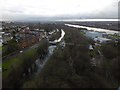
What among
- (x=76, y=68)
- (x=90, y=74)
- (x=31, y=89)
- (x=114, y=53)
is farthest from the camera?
(x=114, y=53)

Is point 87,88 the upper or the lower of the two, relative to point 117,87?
upper

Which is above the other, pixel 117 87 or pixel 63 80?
pixel 63 80

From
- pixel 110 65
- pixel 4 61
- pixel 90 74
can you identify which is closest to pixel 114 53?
pixel 110 65

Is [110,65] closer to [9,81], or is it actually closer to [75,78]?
[75,78]

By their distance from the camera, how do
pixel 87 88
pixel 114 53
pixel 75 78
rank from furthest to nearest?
pixel 114 53
pixel 75 78
pixel 87 88

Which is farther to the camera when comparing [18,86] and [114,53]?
[114,53]

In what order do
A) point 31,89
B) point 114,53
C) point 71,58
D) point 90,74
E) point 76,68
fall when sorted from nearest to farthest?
point 31,89 < point 90,74 < point 76,68 < point 71,58 < point 114,53

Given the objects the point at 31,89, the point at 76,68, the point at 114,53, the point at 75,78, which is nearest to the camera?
the point at 31,89

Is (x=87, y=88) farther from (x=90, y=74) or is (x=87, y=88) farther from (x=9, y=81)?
(x=9, y=81)

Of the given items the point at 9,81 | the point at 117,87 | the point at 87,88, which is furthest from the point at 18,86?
the point at 117,87
